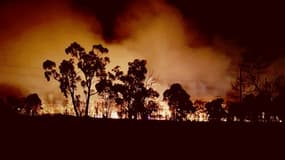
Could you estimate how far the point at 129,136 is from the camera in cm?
1853

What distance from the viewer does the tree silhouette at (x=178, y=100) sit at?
47094 mm

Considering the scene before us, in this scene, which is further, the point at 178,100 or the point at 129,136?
the point at 178,100

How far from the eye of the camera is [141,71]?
41.1 meters

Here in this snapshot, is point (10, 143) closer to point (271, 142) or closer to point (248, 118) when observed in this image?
point (271, 142)

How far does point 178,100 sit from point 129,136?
97.3ft

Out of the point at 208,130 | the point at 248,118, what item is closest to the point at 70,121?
the point at 208,130

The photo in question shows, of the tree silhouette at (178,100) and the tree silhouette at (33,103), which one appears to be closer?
the tree silhouette at (178,100)

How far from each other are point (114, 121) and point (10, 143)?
19.3ft

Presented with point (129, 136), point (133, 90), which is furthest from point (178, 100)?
point (129, 136)

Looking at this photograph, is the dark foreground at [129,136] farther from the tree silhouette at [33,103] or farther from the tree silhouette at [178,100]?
the tree silhouette at [33,103]

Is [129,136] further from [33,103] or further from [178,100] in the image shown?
[33,103]

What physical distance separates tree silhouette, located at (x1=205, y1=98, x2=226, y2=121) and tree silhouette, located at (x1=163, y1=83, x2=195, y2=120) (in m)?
5.62

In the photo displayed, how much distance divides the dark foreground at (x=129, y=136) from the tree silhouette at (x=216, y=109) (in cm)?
3266

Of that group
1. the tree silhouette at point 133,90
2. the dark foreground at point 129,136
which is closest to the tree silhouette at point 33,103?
the tree silhouette at point 133,90
